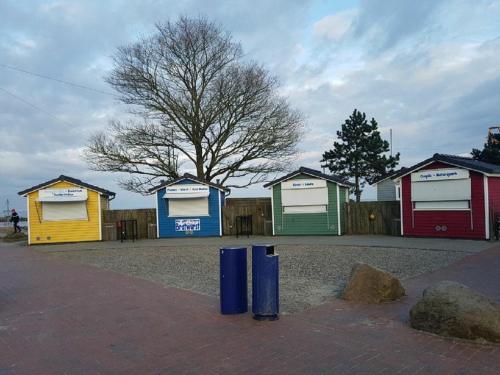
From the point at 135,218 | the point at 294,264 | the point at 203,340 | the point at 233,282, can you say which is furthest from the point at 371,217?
the point at 203,340

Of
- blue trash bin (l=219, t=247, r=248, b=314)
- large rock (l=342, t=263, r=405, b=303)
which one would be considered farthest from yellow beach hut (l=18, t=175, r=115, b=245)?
large rock (l=342, t=263, r=405, b=303)

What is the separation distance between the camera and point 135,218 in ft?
81.8

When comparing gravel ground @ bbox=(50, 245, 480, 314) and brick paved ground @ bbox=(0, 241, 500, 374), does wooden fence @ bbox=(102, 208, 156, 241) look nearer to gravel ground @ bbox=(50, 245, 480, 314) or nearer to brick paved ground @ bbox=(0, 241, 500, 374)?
gravel ground @ bbox=(50, 245, 480, 314)

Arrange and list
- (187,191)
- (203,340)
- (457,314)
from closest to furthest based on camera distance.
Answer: (457,314)
(203,340)
(187,191)

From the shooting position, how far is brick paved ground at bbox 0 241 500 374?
15.9 ft

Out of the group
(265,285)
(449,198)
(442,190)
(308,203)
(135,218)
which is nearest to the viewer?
(265,285)

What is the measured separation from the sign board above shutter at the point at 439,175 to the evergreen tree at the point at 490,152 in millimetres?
19281

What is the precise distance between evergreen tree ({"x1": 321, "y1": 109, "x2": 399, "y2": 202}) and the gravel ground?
2407cm

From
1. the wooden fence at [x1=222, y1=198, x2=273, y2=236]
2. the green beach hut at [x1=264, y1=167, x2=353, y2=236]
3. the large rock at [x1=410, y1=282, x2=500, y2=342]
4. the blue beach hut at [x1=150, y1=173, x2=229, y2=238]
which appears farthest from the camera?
the wooden fence at [x1=222, y1=198, x2=273, y2=236]

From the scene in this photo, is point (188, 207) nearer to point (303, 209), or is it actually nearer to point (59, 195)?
point (303, 209)

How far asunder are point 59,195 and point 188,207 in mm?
6254

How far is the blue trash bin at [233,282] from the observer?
6.99 meters

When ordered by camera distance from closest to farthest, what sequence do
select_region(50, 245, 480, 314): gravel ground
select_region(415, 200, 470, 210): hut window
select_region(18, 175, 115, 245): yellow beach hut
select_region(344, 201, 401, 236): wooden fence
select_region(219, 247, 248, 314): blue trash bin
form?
select_region(219, 247, 248, 314): blue trash bin
select_region(50, 245, 480, 314): gravel ground
select_region(415, 200, 470, 210): hut window
select_region(344, 201, 401, 236): wooden fence
select_region(18, 175, 115, 245): yellow beach hut

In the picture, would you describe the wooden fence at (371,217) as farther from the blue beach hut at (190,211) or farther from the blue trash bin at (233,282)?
the blue trash bin at (233,282)
